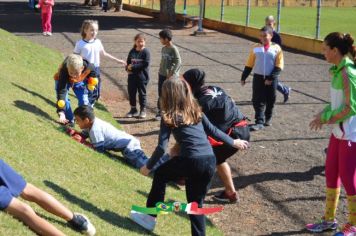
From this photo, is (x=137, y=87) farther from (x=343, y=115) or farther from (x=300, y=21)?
(x=300, y=21)

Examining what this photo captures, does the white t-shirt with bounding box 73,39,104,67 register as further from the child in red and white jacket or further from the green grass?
the child in red and white jacket

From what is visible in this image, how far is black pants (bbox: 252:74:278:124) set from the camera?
9617 millimetres

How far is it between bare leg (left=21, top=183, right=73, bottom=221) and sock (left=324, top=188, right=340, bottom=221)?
260 centimetres

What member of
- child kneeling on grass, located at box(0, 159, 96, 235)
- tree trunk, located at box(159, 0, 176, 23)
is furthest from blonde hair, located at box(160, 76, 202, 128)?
tree trunk, located at box(159, 0, 176, 23)

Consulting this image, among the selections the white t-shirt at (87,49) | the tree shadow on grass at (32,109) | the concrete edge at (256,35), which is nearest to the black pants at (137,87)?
the white t-shirt at (87,49)

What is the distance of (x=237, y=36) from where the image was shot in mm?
24672

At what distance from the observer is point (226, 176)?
6.49 metres

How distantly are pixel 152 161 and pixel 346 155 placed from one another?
1.76 m

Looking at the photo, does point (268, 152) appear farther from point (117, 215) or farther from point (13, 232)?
point (13, 232)

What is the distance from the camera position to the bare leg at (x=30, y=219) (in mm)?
4113

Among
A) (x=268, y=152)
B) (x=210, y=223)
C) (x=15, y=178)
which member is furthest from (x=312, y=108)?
(x=15, y=178)

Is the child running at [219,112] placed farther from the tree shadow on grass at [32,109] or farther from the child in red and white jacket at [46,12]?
the child in red and white jacket at [46,12]

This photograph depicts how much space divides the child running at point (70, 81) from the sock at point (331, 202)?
368 cm

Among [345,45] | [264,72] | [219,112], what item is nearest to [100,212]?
[219,112]
